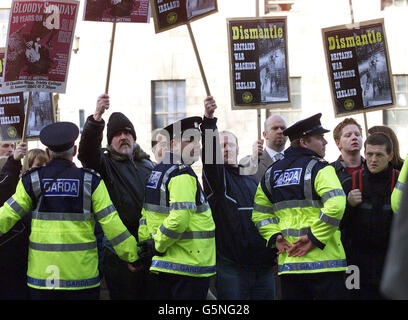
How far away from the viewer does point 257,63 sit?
6.56 metres

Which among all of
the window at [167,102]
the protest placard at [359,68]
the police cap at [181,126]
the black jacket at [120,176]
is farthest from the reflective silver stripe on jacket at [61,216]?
the window at [167,102]

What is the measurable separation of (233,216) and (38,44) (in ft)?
8.27

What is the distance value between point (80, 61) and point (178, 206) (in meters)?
14.1

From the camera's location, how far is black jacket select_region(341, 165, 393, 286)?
16.7 ft

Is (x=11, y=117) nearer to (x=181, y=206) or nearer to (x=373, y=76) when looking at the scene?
(x=181, y=206)

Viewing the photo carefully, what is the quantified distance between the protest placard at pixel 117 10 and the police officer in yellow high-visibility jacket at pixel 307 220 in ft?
7.93

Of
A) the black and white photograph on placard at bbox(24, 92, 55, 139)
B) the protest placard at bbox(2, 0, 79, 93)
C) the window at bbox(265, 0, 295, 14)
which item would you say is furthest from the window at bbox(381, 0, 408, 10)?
the protest placard at bbox(2, 0, 79, 93)

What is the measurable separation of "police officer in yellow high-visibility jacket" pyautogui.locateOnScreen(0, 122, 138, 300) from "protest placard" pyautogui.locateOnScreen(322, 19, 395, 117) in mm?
3064

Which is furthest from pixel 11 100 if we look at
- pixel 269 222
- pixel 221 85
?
pixel 221 85

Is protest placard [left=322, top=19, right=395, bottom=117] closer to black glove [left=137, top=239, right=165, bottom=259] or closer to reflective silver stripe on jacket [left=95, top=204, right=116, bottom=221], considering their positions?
black glove [left=137, top=239, right=165, bottom=259]

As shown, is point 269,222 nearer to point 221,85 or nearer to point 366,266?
point 366,266

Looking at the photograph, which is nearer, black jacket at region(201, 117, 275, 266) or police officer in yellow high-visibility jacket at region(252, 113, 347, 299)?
police officer in yellow high-visibility jacket at region(252, 113, 347, 299)

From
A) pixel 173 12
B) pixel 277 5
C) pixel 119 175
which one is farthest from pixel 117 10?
pixel 277 5
